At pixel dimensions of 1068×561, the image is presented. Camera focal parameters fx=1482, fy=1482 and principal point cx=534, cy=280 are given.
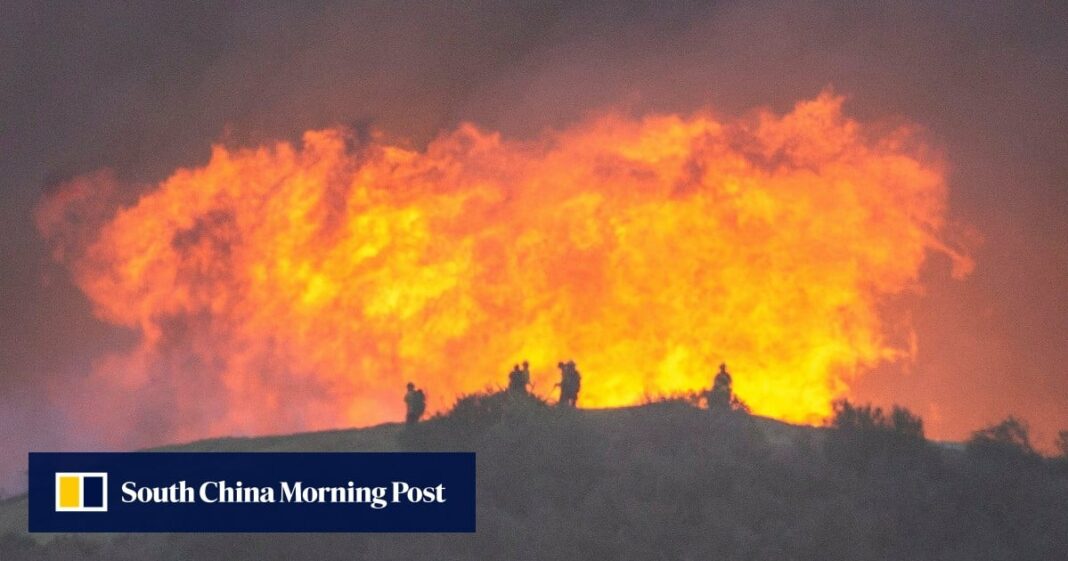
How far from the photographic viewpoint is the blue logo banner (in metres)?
38.1

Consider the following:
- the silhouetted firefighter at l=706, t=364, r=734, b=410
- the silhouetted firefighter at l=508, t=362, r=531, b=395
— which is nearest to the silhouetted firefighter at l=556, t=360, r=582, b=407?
the silhouetted firefighter at l=508, t=362, r=531, b=395

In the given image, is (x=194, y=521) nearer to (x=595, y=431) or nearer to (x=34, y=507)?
(x=34, y=507)

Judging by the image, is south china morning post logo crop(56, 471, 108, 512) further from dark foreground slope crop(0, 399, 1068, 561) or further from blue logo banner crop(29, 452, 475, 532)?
dark foreground slope crop(0, 399, 1068, 561)

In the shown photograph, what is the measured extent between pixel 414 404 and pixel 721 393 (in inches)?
424

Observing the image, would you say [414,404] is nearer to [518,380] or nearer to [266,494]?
[518,380]

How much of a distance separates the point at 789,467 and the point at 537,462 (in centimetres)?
730

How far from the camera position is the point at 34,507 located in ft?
137

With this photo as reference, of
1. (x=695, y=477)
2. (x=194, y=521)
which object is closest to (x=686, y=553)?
(x=695, y=477)

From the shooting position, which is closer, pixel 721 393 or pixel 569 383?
pixel 721 393

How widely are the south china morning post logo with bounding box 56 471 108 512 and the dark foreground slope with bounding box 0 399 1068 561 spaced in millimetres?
2393

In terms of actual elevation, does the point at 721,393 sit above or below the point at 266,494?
above

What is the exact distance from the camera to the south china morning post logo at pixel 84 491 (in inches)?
1532

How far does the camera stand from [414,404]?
52.3 m

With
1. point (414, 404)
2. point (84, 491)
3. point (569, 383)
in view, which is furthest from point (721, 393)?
point (84, 491)
